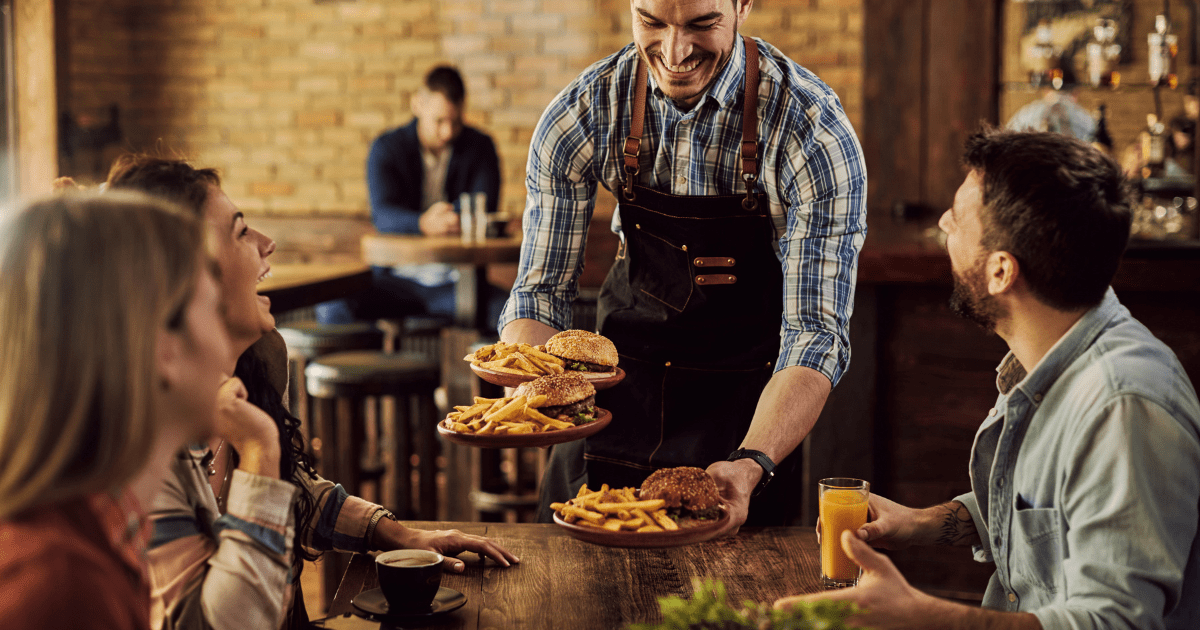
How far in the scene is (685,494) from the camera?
4.94 feet

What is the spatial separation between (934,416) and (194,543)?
2.55 meters

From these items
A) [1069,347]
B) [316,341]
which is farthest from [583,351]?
[316,341]

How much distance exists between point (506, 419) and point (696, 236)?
0.74 meters

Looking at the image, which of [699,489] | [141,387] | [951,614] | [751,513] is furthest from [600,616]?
[751,513]

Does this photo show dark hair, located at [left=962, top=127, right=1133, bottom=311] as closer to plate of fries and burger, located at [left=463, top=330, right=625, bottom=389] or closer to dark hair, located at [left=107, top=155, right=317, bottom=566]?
plate of fries and burger, located at [left=463, top=330, right=625, bottom=389]

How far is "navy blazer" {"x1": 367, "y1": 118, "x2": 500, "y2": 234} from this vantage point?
17.6ft

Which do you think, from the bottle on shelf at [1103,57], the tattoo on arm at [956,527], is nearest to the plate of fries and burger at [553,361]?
the tattoo on arm at [956,527]

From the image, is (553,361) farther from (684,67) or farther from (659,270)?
(684,67)

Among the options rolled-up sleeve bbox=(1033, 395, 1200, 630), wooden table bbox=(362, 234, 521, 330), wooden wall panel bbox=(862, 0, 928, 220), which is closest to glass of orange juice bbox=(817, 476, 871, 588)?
rolled-up sleeve bbox=(1033, 395, 1200, 630)

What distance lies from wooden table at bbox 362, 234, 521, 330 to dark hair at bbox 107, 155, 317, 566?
2.13 meters

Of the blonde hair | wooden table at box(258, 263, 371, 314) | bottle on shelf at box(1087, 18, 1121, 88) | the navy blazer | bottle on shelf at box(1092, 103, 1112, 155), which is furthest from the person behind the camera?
the navy blazer

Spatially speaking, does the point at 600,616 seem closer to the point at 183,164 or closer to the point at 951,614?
the point at 951,614

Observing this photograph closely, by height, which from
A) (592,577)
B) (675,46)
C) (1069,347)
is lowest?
(592,577)

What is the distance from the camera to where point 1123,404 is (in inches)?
54.7
